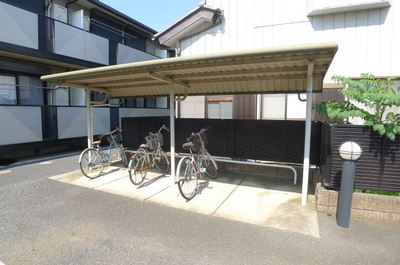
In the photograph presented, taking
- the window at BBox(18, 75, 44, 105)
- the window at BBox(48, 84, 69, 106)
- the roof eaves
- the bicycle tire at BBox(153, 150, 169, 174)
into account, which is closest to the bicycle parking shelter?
the bicycle tire at BBox(153, 150, 169, 174)

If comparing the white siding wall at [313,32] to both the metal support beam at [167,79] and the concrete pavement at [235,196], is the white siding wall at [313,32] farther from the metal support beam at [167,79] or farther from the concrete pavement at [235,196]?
the concrete pavement at [235,196]

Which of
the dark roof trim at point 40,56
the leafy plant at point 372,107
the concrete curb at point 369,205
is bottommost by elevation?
the concrete curb at point 369,205

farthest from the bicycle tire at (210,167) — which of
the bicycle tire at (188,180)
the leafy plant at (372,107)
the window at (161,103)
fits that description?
the window at (161,103)

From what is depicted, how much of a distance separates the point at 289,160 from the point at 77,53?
8.71 meters

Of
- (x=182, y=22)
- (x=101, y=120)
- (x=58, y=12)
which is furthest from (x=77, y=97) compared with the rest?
(x=182, y=22)

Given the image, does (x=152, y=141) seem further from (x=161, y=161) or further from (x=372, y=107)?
(x=372, y=107)

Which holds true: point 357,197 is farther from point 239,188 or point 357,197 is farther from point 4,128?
point 4,128

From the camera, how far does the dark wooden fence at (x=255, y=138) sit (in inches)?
194

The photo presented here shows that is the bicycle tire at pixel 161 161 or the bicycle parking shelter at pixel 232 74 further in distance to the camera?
the bicycle tire at pixel 161 161

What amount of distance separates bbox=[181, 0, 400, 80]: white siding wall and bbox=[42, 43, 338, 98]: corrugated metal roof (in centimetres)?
241

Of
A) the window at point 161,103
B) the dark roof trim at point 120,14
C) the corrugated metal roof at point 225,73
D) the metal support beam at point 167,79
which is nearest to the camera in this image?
the corrugated metal roof at point 225,73

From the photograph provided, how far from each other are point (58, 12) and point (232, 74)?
362 inches

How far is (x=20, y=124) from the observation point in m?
7.21

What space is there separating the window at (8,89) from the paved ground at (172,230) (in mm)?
4450
